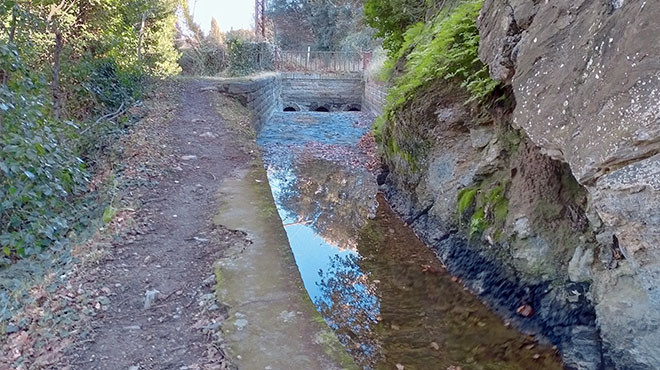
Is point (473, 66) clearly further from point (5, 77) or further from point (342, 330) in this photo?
point (5, 77)

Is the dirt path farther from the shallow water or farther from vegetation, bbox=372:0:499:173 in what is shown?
vegetation, bbox=372:0:499:173

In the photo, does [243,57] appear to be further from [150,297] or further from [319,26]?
[150,297]

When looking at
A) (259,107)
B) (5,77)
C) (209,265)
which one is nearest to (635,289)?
(209,265)

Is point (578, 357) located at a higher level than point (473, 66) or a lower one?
lower

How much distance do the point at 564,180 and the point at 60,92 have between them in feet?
26.0

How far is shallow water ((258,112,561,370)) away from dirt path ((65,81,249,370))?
3.94 feet

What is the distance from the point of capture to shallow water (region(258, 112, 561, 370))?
3723 mm

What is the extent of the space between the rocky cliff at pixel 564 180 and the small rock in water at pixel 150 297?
3.02 meters

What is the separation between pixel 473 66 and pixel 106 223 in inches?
179

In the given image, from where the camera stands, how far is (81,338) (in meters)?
3.08

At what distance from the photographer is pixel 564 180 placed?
13.2 feet

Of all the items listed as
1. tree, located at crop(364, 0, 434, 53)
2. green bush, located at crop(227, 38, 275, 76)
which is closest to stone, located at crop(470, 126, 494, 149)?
tree, located at crop(364, 0, 434, 53)

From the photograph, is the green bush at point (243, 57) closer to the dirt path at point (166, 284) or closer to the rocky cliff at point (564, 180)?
the dirt path at point (166, 284)

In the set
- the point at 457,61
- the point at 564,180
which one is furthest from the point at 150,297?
the point at 457,61
